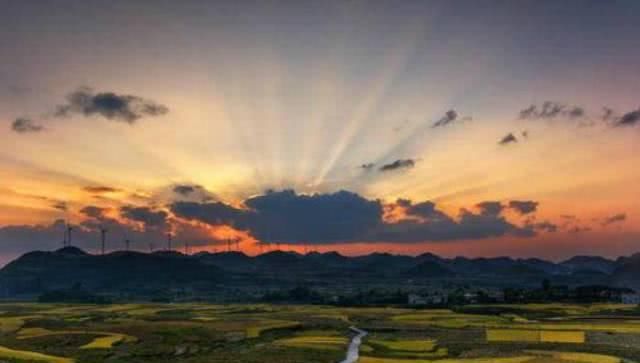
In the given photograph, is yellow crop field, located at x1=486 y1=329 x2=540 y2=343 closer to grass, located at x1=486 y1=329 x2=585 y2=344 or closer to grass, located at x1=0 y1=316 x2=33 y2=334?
grass, located at x1=486 y1=329 x2=585 y2=344

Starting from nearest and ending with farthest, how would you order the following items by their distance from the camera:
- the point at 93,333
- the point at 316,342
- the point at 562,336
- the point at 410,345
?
the point at 410,345 → the point at 316,342 → the point at 562,336 → the point at 93,333

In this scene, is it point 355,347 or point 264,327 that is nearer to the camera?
point 355,347

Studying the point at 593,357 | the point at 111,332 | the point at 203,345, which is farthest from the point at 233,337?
the point at 593,357

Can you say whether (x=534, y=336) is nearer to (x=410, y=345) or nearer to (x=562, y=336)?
(x=562, y=336)

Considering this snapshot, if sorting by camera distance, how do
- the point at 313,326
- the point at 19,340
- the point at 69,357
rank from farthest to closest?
the point at 313,326 → the point at 19,340 → the point at 69,357

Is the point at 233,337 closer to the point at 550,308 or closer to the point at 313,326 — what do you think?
the point at 313,326

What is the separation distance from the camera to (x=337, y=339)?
9206cm

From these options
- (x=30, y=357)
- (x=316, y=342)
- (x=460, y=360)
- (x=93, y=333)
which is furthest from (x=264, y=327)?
A: (x=460, y=360)

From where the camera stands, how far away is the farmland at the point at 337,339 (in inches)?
2842

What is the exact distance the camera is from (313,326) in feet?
377

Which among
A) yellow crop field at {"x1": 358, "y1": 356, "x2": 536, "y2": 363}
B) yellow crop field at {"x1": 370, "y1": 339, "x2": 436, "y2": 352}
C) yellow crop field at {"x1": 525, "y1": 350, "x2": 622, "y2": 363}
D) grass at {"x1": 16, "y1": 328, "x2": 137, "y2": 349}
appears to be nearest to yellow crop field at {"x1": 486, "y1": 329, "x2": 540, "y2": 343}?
yellow crop field at {"x1": 370, "y1": 339, "x2": 436, "y2": 352}

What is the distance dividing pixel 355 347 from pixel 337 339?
8.09 metres

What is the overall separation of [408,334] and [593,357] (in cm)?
3302

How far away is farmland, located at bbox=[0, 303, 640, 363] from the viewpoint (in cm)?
7219
